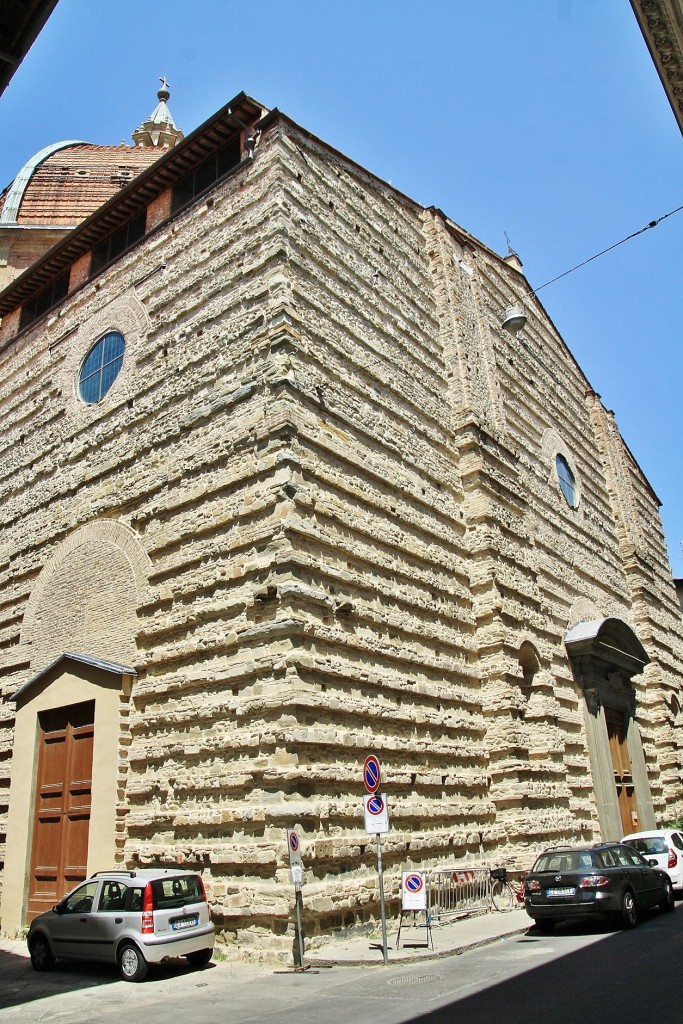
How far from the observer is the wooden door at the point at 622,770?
17.7 meters

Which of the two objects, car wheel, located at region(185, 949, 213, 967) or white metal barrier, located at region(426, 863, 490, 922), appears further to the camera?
white metal barrier, located at region(426, 863, 490, 922)

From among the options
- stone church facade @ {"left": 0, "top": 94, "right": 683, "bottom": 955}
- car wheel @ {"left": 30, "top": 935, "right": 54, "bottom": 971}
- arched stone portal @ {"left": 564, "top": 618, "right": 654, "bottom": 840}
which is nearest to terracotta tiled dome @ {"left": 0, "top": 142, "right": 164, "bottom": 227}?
stone church facade @ {"left": 0, "top": 94, "right": 683, "bottom": 955}

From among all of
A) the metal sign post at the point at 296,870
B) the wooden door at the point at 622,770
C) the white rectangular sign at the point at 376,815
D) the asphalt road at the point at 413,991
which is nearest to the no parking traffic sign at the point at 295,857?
the metal sign post at the point at 296,870

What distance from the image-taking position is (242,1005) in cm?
686

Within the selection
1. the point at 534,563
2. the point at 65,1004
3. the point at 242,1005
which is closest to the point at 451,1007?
the point at 242,1005

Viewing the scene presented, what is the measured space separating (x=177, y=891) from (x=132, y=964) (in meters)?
0.80

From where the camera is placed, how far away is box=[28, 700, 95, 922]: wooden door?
11.3 meters

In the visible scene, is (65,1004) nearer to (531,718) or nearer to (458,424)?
(531,718)

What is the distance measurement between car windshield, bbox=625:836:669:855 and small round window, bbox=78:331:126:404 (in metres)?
12.7

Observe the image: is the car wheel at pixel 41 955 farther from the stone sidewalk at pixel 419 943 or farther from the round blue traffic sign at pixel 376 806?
the round blue traffic sign at pixel 376 806

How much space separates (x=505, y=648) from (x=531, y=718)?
1512 millimetres

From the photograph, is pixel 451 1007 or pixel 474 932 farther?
pixel 474 932

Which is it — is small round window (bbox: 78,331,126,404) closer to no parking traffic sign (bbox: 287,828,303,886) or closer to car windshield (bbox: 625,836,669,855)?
no parking traffic sign (bbox: 287,828,303,886)

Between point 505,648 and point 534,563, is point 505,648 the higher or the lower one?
the lower one
